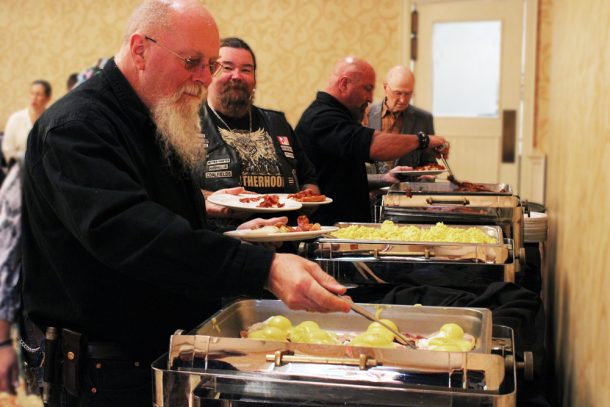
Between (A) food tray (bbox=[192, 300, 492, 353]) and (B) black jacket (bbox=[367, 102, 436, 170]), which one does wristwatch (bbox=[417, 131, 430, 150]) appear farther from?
(A) food tray (bbox=[192, 300, 492, 353])

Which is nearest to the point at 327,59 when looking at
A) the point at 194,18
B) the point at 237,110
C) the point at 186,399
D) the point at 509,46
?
the point at 509,46

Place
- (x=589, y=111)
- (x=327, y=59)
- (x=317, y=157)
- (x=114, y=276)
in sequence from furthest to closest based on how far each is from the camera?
(x=327, y=59), (x=317, y=157), (x=589, y=111), (x=114, y=276)

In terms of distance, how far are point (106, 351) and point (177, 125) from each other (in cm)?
43

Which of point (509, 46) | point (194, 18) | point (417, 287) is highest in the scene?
point (509, 46)

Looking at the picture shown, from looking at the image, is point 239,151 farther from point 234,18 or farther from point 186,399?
point 234,18

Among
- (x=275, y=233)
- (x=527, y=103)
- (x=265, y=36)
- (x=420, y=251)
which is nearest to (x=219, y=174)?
(x=275, y=233)

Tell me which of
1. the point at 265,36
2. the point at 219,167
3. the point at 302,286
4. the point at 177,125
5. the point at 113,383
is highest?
the point at 265,36

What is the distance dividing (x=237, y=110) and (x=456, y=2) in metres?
3.77

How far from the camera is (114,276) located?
139 centimetres

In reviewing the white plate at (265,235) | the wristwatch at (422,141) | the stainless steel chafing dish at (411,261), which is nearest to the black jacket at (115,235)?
the white plate at (265,235)

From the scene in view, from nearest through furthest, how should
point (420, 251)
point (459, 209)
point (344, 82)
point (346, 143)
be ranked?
point (420, 251) → point (459, 209) → point (346, 143) → point (344, 82)

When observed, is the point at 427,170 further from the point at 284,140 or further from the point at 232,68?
the point at 232,68

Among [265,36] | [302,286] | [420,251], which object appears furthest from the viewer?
[265,36]

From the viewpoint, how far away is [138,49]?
4.77 ft
